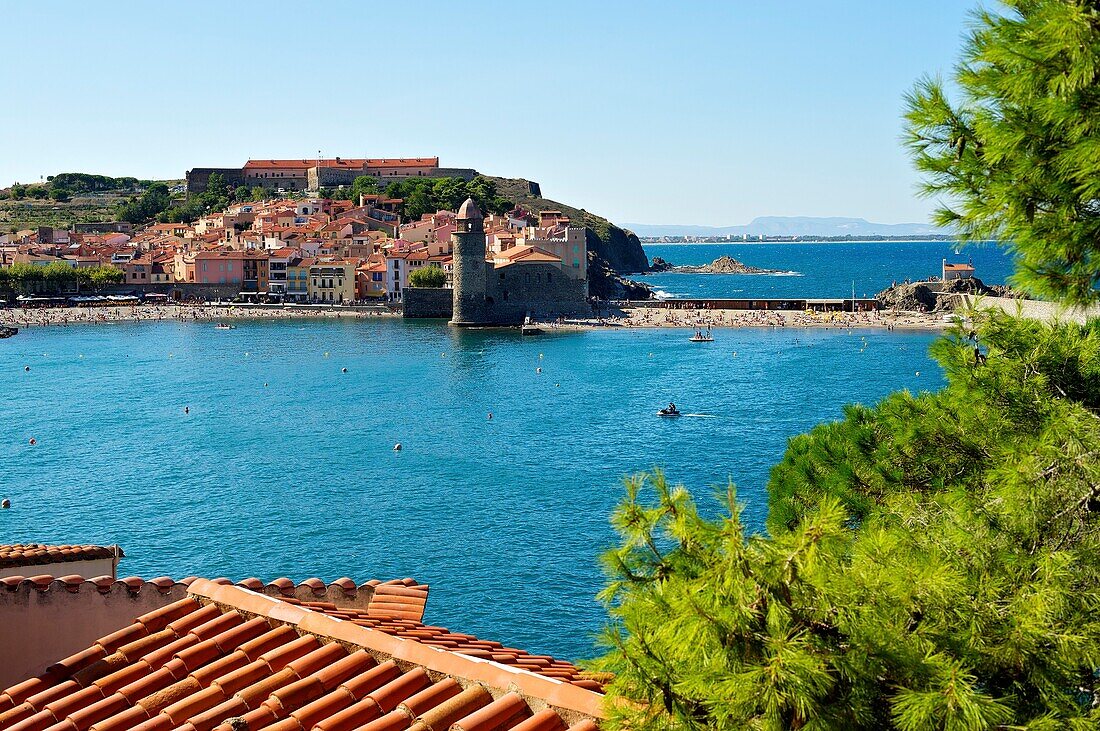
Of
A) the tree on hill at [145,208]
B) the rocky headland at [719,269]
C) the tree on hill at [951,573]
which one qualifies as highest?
the tree on hill at [145,208]

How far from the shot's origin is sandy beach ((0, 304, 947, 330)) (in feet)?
193

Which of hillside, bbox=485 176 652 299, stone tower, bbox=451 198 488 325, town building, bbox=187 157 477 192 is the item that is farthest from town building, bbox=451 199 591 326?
town building, bbox=187 157 477 192

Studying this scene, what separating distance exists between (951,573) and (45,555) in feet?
16.7

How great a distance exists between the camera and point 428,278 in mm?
66250

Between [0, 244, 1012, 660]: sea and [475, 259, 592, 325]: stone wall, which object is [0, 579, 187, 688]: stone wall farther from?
[475, 259, 592, 325]: stone wall

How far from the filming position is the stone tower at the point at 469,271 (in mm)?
59875

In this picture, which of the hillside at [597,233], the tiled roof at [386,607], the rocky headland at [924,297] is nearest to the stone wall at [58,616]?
the tiled roof at [386,607]

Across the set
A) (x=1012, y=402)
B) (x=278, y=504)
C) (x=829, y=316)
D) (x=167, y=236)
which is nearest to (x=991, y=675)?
(x=1012, y=402)

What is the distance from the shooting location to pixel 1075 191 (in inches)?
123

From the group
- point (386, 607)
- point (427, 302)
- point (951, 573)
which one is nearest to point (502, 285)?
point (427, 302)

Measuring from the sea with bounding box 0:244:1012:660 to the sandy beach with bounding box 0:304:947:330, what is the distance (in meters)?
5.01

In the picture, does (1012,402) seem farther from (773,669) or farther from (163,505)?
(163,505)

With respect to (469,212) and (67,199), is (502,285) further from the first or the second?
(67,199)

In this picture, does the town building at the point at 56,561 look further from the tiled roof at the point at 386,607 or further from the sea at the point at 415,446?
the sea at the point at 415,446
